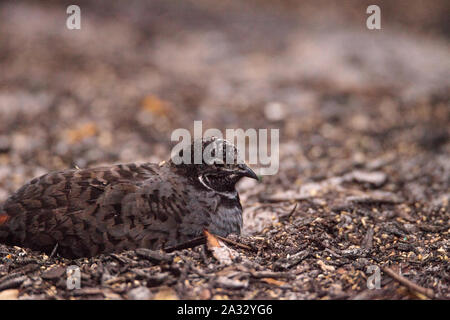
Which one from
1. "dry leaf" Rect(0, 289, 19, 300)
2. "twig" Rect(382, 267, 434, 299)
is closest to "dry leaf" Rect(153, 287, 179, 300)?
"dry leaf" Rect(0, 289, 19, 300)

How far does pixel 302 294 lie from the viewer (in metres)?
3.78

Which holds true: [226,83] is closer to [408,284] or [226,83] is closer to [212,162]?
[212,162]

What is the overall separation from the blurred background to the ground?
0.04 meters

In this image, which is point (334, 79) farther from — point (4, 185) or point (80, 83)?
point (4, 185)

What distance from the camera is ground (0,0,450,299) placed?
3.96 meters

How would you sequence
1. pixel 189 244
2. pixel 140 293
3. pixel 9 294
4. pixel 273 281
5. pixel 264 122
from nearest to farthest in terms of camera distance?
pixel 140 293, pixel 9 294, pixel 273 281, pixel 189 244, pixel 264 122

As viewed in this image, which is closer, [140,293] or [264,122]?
[140,293]

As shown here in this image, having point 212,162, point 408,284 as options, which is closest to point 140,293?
point 212,162

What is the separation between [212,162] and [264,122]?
14.7 ft

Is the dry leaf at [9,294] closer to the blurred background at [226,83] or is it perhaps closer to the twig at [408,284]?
the blurred background at [226,83]

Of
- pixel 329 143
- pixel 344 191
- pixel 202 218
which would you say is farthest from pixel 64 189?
pixel 329 143

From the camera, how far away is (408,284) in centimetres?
372

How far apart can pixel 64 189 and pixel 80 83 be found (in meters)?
5.92

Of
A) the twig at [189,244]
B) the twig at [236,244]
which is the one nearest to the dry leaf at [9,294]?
the twig at [189,244]
